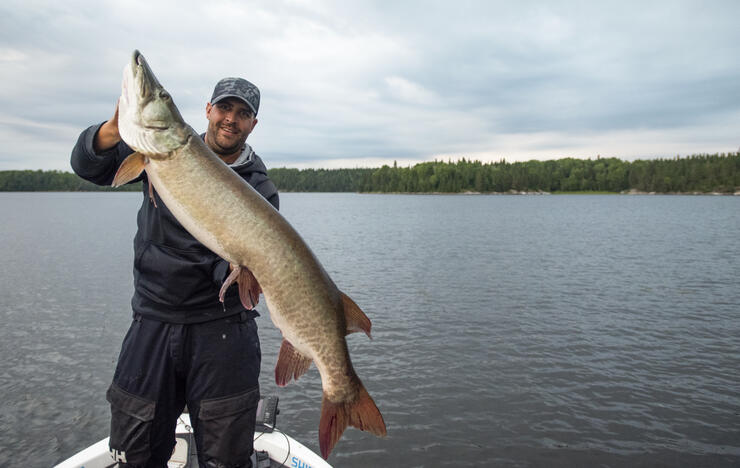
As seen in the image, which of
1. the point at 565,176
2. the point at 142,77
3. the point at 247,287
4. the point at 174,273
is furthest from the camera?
the point at 565,176

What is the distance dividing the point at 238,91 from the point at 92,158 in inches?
42.1

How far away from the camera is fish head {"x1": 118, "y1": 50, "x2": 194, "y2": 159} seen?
260 cm

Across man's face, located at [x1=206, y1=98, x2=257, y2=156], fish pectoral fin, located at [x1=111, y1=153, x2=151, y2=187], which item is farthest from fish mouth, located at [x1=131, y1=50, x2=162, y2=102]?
man's face, located at [x1=206, y1=98, x2=257, y2=156]

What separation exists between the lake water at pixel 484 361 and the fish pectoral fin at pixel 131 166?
6.47m

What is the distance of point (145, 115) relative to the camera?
8.59 ft

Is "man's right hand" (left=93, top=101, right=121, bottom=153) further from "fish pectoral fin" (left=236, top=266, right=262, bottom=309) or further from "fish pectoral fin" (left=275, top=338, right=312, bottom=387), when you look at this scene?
"fish pectoral fin" (left=275, top=338, right=312, bottom=387)

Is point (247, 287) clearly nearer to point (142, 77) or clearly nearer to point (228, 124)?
point (142, 77)

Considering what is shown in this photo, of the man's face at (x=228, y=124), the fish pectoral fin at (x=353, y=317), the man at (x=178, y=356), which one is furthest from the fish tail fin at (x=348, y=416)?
the man's face at (x=228, y=124)

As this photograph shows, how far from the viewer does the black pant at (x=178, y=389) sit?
331 cm

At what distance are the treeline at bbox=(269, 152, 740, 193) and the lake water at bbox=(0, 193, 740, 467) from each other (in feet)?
484

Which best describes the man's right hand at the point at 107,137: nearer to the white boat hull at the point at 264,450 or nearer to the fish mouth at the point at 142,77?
the fish mouth at the point at 142,77

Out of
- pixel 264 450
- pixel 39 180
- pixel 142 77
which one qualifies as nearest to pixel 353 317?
pixel 142 77

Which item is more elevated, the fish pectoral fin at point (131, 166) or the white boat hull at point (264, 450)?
the fish pectoral fin at point (131, 166)

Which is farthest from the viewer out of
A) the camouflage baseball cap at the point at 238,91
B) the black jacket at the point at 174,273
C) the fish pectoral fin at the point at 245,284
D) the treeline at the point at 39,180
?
the treeline at the point at 39,180
